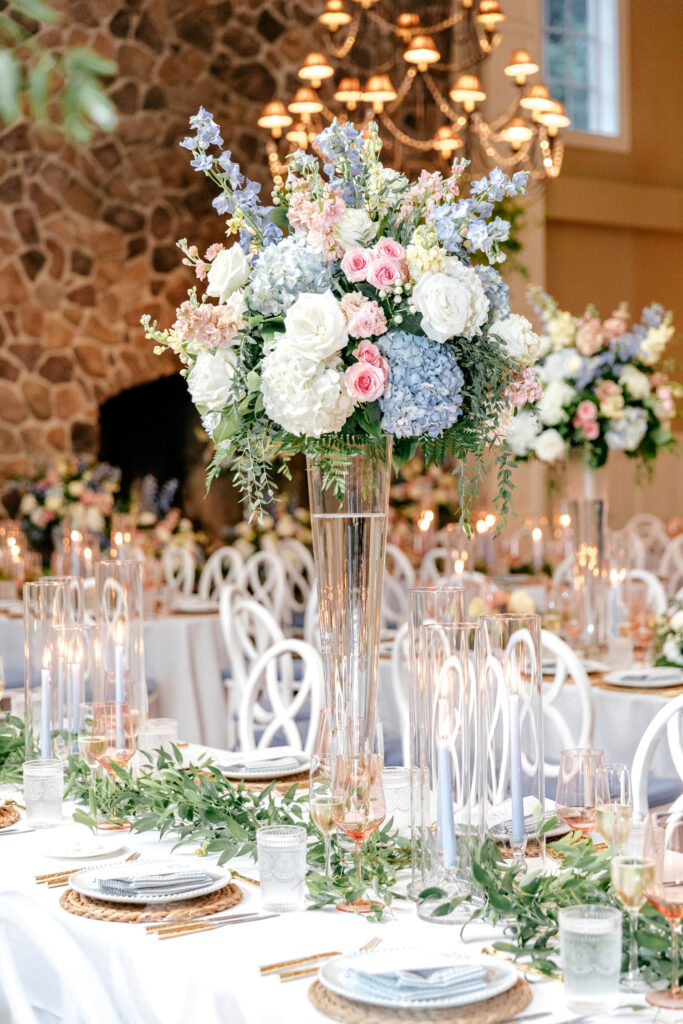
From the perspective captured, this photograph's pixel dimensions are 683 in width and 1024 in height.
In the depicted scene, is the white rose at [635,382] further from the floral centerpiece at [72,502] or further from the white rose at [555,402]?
the floral centerpiece at [72,502]

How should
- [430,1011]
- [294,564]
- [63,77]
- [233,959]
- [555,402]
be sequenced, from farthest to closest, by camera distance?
1. [294,564]
2. [555,402]
3. [233,959]
4. [430,1011]
5. [63,77]

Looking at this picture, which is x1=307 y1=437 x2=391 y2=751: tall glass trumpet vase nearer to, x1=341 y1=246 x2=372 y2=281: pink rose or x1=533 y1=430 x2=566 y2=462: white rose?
x1=341 y1=246 x2=372 y2=281: pink rose

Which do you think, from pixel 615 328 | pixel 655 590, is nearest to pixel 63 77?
pixel 615 328

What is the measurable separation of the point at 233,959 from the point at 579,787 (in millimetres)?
524

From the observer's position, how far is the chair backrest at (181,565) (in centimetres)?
691

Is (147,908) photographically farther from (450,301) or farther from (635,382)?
(635,382)

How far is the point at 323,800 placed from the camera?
6.07 ft

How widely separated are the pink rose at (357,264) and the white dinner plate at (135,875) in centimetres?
84

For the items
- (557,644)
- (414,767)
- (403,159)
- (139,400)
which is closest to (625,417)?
(557,644)

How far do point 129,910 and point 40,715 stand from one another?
32.6 inches

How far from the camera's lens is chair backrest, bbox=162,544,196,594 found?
6.91m

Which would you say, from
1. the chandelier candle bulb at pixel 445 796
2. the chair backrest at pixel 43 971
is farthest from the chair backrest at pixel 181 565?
the chandelier candle bulb at pixel 445 796

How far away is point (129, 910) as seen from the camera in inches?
71.8

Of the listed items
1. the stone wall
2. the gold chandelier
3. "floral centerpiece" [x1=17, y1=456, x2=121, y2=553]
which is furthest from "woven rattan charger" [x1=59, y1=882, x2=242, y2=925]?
the stone wall
